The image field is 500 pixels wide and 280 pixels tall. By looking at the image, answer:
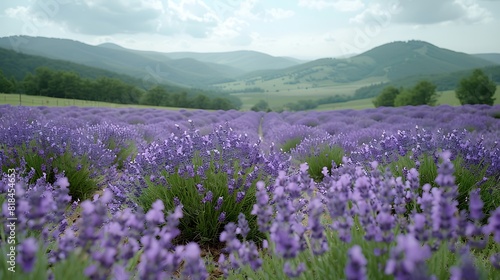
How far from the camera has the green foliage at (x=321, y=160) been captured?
530 cm

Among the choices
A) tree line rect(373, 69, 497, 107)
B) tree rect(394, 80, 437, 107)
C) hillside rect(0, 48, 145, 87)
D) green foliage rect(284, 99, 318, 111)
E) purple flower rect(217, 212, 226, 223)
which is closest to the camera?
purple flower rect(217, 212, 226, 223)

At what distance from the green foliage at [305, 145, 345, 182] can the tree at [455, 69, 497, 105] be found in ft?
145

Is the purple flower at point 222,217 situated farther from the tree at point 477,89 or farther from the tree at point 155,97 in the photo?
the tree at point 155,97

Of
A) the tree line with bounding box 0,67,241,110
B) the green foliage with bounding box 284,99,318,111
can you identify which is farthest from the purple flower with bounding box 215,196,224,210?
the green foliage with bounding box 284,99,318,111

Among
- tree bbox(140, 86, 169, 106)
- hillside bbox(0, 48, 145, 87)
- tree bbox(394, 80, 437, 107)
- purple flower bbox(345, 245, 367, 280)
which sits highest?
hillside bbox(0, 48, 145, 87)

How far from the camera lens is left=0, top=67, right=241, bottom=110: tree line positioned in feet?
164

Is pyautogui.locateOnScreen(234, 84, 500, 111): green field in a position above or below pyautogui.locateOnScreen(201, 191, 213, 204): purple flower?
below

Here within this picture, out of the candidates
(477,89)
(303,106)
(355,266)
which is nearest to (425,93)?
(477,89)

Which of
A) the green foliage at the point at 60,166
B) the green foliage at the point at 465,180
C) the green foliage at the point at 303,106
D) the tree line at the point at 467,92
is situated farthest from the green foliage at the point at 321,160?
the green foliage at the point at 303,106

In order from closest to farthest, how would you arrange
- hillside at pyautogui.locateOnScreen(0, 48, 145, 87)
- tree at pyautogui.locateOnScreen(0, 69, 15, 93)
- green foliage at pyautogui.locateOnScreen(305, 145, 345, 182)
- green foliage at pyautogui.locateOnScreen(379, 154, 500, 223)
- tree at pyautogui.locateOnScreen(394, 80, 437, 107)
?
green foliage at pyautogui.locateOnScreen(379, 154, 500, 223) < green foliage at pyautogui.locateOnScreen(305, 145, 345, 182) < tree at pyautogui.locateOnScreen(0, 69, 15, 93) < tree at pyautogui.locateOnScreen(394, 80, 437, 107) < hillside at pyautogui.locateOnScreen(0, 48, 145, 87)

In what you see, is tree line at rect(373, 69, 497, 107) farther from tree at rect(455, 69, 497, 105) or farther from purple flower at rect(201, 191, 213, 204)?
purple flower at rect(201, 191, 213, 204)

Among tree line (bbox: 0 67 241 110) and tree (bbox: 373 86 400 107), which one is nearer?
tree line (bbox: 0 67 241 110)

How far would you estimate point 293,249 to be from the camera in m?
1.08

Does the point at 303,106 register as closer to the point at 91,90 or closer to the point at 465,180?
the point at 91,90
